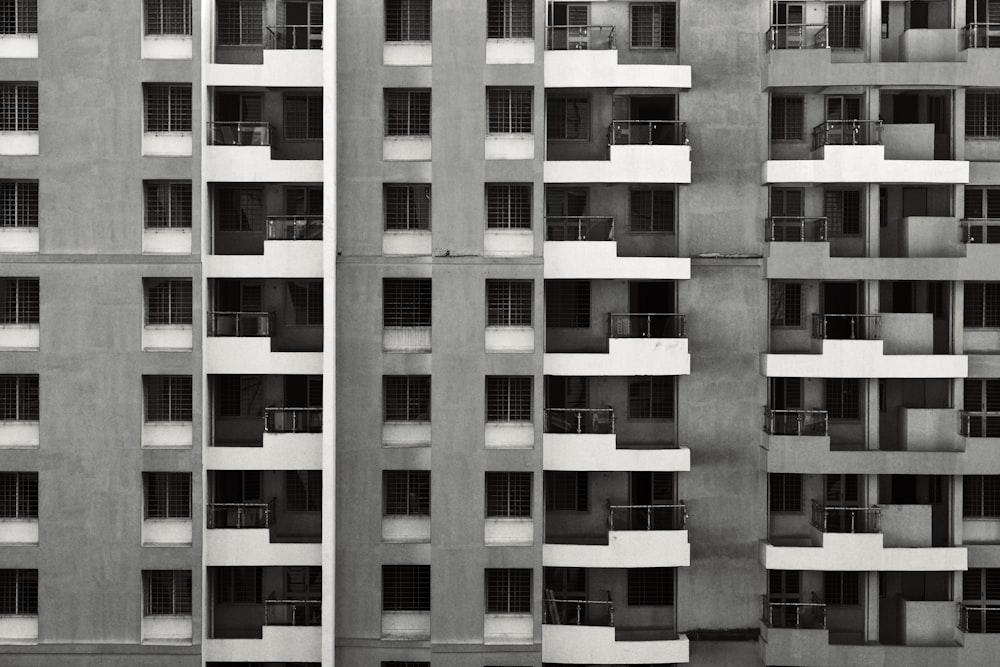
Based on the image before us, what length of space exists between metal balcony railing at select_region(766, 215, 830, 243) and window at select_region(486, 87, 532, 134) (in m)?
5.53

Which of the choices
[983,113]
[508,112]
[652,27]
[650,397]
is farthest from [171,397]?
[983,113]

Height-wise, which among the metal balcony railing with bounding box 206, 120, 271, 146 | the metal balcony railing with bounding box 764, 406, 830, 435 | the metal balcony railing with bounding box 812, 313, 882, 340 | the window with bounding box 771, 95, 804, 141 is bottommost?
the metal balcony railing with bounding box 764, 406, 830, 435

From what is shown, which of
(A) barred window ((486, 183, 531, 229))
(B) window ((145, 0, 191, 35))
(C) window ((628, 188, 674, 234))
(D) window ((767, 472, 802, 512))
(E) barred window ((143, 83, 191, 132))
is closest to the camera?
(B) window ((145, 0, 191, 35))

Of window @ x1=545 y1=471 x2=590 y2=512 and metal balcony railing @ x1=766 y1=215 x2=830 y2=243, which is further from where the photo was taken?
window @ x1=545 y1=471 x2=590 y2=512

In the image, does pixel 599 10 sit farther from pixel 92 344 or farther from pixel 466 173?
pixel 92 344

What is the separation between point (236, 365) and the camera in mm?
18844

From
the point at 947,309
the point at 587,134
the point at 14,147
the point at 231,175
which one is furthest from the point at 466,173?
the point at 947,309

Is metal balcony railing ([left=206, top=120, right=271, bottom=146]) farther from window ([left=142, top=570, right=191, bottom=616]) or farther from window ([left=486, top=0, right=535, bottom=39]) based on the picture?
window ([left=142, top=570, right=191, bottom=616])

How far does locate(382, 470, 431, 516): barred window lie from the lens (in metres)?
19.2

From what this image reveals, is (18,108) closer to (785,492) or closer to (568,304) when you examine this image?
(568,304)

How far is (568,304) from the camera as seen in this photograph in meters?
19.9

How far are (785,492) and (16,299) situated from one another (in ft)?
54.8

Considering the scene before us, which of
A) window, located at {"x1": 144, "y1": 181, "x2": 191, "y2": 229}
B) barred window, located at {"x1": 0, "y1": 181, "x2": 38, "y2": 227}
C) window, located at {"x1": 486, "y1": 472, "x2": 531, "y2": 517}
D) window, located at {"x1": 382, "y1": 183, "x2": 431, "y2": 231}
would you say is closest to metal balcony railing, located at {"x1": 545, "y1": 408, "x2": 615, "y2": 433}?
window, located at {"x1": 486, "y1": 472, "x2": 531, "y2": 517}

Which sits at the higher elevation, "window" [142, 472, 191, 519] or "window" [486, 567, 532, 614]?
"window" [142, 472, 191, 519]
